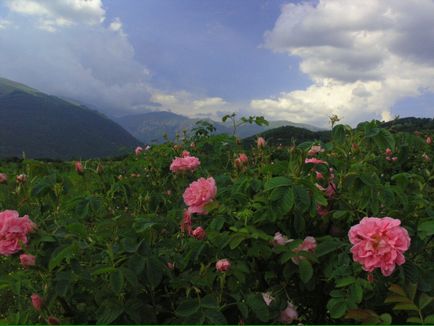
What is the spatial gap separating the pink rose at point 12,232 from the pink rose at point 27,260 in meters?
0.07

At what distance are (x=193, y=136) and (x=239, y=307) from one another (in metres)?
3.85

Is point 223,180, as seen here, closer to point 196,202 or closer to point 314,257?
point 196,202

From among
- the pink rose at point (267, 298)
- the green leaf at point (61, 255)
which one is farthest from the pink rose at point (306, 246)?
the green leaf at point (61, 255)

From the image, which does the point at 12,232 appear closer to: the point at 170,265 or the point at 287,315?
the point at 170,265

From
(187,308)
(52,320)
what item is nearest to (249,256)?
(187,308)

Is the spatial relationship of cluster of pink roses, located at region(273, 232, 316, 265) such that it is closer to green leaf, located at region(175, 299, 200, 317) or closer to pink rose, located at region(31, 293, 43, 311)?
green leaf, located at region(175, 299, 200, 317)

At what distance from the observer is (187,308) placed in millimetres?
2123

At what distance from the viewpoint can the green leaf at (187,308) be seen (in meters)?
2.10

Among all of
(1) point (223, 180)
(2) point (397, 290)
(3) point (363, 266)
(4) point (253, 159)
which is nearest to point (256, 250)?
(3) point (363, 266)

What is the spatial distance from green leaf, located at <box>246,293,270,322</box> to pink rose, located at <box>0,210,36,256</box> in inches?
44.6

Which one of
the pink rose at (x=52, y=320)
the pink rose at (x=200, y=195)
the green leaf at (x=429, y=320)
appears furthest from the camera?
the pink rose at (x=200, y=195)

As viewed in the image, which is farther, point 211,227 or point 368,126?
point 368,126

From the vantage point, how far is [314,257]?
230cm

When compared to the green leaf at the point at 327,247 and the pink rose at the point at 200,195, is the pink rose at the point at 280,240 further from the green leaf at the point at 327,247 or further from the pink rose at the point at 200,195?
the pink rose at the point at 200,195
